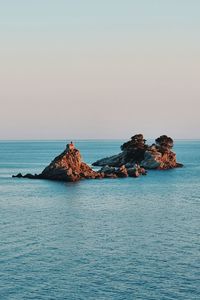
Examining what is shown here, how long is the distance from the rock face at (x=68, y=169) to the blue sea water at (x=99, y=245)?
30781 mm

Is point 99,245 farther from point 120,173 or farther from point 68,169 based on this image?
point 120,173

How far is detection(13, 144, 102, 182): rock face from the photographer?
17325 cm

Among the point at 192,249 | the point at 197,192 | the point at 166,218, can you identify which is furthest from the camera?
the point at 197,192

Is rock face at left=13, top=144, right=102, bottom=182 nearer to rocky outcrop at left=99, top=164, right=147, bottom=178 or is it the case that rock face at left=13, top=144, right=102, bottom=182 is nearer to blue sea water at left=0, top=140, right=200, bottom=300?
rocky outcrop at left=99, top=164, right=147, bottom=178

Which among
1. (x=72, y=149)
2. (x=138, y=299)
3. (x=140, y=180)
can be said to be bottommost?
(x=138, y=299)

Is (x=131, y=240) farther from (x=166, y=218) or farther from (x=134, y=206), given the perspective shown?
(x=134, y=206)

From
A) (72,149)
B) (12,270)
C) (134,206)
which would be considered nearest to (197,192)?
(134,206)

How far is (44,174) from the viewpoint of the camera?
6998 inches

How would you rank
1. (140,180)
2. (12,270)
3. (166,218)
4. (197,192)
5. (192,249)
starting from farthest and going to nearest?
1. (140,180)
2. (197,192)
3. (166,218)
4. (192,249)
5. (12,270)

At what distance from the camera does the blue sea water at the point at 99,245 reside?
61406 mm

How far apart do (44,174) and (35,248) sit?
330 ft

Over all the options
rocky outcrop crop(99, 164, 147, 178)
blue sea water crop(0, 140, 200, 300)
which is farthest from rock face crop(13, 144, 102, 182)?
blue sea water crop(0, 140, 200, 300)

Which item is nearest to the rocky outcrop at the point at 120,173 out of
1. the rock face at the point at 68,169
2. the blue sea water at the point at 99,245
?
the rock face at the point at 68,169

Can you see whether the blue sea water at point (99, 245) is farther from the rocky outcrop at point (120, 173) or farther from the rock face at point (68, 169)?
the rocky outcrop at point (120, 173)
